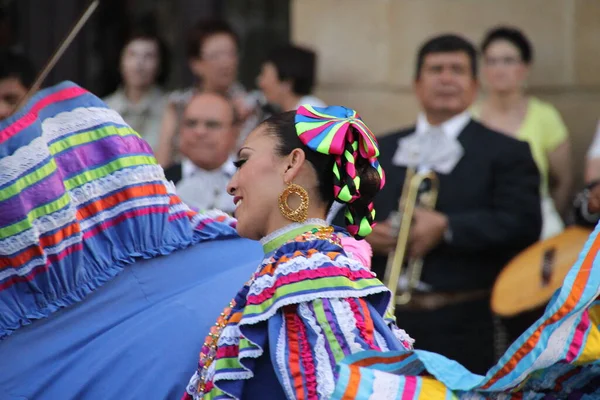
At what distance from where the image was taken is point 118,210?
2.97 metres

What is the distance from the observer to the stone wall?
6.23 metres

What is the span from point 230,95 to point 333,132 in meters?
3.87

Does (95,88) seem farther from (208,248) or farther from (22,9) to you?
(208,248)

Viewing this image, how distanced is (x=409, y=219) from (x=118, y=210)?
82.4 inches

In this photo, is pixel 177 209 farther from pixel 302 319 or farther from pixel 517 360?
pixel 517 360

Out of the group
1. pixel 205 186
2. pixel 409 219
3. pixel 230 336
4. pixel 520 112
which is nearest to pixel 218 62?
pixel 205 186

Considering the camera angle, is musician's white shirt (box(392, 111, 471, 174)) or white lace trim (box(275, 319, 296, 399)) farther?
musician's white shirt (box(392, 111, 471, 174))

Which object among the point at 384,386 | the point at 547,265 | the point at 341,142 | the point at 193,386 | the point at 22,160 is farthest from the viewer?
the point at 547,265

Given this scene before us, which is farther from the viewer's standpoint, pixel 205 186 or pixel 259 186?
pixel 205 186

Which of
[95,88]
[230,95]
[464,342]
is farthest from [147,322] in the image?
[95,88]

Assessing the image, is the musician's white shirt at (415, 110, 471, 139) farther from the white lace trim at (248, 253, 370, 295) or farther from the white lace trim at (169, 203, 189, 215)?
the white lace trim at (248, 253, 370, 295)

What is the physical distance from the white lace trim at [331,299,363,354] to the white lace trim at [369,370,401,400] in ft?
0.26

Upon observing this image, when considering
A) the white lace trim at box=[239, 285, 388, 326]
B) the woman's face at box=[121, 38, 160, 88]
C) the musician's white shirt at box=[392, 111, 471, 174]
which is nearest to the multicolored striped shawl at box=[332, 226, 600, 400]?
the white lace trim at box=[239, 285, 388, 326]

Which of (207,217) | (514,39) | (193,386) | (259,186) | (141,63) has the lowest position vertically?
(193,386)
